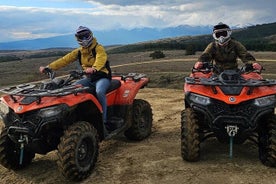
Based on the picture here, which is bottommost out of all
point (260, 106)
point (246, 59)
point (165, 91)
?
point (165, 91)

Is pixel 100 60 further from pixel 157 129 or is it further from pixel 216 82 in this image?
pixel 157 129

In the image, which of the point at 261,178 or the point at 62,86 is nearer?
the point at 261,178

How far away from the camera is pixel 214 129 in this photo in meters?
6.34

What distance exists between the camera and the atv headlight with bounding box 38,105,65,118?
18.9 feet

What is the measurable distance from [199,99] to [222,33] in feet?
5.39

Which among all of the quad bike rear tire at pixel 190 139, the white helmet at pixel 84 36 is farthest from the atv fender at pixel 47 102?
the quad bike rear tire at pixel 190 139

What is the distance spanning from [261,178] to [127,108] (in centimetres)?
312

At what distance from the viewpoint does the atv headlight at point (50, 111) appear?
5.77 m

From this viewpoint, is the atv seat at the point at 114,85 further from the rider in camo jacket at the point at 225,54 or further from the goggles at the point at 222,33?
the goggles at the point at 222,33

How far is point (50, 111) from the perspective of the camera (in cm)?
580

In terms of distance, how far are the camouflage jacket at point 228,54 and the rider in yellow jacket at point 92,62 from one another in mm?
1877

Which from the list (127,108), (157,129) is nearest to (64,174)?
(127,108)

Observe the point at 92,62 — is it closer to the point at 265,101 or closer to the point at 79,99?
the point at 79,99

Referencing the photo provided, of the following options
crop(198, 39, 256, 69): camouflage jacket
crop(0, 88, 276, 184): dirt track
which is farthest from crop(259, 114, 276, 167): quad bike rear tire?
crop(198, 39, 256, 69): camouflage jacket
